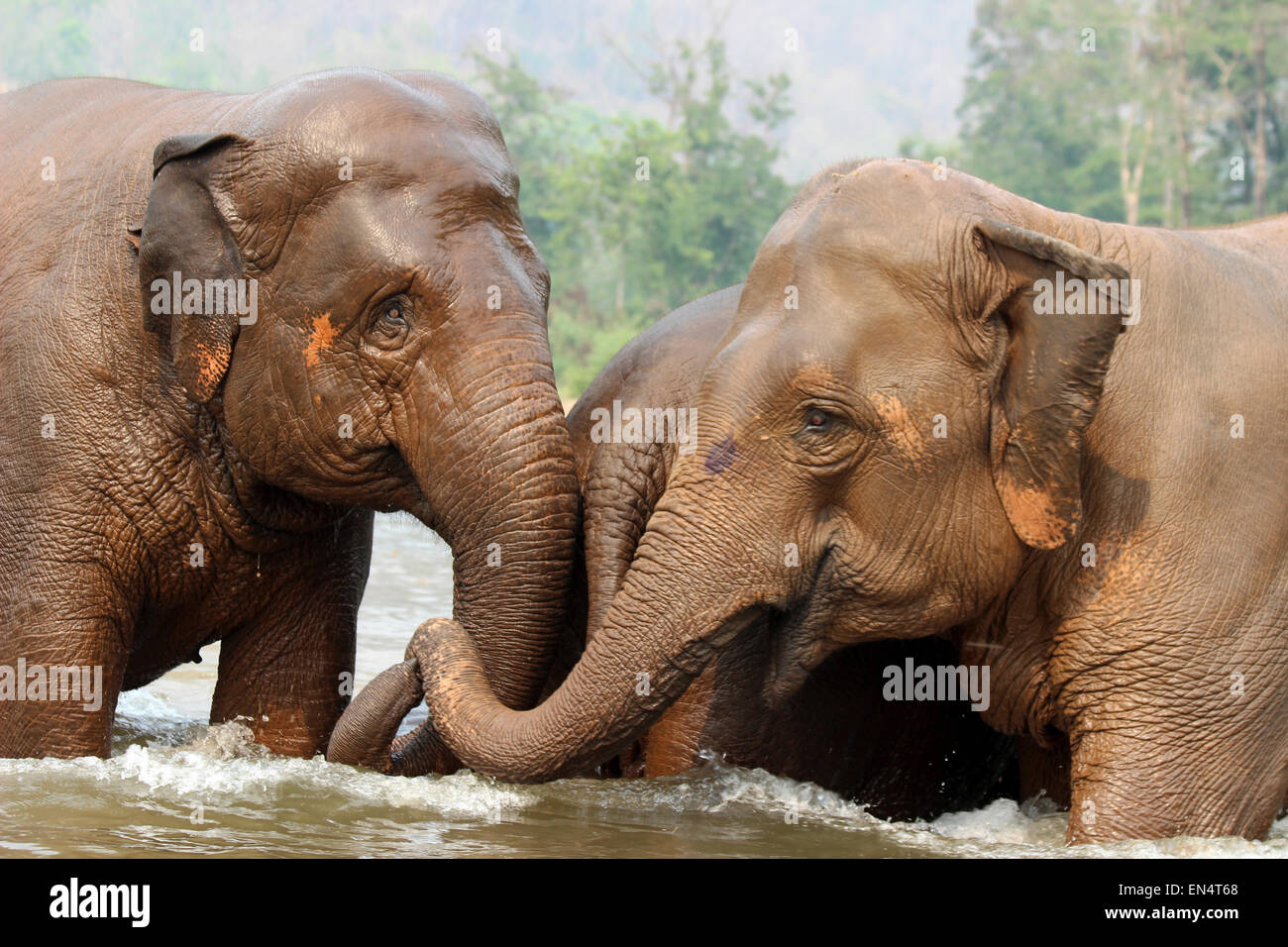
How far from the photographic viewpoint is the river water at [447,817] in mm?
4363

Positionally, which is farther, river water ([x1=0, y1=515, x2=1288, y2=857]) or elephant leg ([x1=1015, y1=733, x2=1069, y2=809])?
elephant leg ([x1=1015, y1=733, x2=1069, y2=809])

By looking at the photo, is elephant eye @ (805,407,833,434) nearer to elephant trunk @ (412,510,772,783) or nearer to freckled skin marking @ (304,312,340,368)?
elephant trunk @ (412,510,772,783)

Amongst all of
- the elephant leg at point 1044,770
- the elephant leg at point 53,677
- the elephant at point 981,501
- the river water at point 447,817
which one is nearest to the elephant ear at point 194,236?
the elephant leg at point 53,677

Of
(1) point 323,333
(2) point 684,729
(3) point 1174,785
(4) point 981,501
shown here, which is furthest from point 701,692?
(1) point 323,333

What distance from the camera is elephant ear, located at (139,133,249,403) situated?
4.84m

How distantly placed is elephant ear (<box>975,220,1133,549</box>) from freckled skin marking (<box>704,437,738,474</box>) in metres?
0.62

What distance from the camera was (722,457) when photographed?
3.96 metres

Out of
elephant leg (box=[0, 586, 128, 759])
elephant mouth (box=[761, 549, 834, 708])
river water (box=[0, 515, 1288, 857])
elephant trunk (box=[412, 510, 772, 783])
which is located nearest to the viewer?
elephant trunk (box=[412, 510, 772, 783])

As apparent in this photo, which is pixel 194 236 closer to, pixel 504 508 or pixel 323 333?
pixel 323 333

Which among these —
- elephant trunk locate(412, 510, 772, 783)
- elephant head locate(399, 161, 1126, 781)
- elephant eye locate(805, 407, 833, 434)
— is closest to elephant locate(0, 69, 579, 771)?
elephant trunk locate(412, 510, 772, 783)

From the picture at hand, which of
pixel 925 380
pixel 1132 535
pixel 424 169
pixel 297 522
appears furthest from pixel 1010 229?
pixel 297 522

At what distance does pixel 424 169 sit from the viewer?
4.79 metres

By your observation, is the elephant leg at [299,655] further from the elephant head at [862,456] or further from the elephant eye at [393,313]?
the elephant head at [862,456]

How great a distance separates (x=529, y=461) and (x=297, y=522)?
41.8 inches
